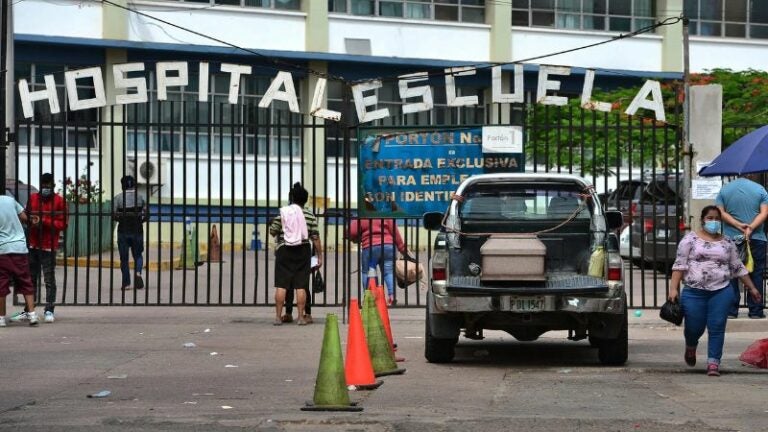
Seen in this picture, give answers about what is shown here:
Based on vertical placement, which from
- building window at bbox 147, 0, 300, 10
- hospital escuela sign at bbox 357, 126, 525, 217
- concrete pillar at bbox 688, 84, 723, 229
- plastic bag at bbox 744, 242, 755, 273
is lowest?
plastic bag at bbox 744, 242, 755, 273

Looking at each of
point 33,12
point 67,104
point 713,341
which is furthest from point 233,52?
point 713,341

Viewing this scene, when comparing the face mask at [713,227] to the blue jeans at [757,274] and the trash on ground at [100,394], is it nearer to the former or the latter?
the blue jeans at [757,274]

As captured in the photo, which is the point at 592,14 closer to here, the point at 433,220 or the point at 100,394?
the point at 433,220

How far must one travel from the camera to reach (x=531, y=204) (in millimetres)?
14367

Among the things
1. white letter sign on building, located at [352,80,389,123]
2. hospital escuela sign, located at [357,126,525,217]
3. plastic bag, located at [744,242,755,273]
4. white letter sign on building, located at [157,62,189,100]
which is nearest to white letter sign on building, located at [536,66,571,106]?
hospital escuela sign, located at [357,126,525,217]

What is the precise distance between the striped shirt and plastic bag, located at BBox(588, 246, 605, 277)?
510 centimetres

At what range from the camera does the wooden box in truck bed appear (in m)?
12.8

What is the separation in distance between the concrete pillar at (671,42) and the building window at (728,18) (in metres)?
0.77

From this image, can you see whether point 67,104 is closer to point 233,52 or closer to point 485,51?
point 233,52

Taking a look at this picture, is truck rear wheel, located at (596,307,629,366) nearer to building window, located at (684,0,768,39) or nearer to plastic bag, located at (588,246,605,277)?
plastic bag, located at (588,246,605,277)

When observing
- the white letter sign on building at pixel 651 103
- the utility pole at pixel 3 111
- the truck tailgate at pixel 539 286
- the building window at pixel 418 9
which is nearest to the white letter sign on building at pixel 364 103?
the white letter sign on building at pixel 651 103

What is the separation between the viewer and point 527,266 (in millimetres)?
12820

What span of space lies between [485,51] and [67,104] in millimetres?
23288

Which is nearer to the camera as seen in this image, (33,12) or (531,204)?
(531,204)
